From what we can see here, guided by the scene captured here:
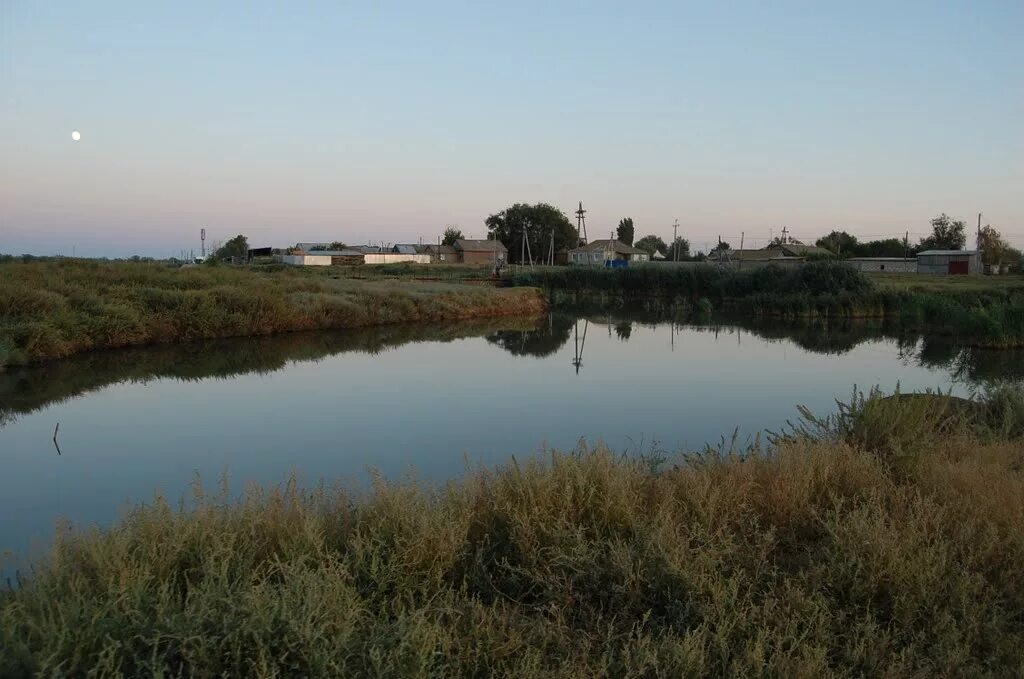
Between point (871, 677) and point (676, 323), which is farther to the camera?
point (676, 323)

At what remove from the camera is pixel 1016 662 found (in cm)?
328

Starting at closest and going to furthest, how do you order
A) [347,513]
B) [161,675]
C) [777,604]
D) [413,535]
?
[161,675] < [777,604] < [413,535] < [347,513]

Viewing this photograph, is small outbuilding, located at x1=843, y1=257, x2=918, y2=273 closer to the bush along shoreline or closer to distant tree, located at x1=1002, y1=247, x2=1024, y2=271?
distant tree, located at x1=1002, y1=247, x2=1024, y2=271

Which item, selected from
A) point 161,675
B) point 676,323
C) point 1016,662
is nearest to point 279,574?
point 161,675

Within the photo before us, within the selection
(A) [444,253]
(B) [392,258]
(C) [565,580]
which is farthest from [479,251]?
(C) [565,580]

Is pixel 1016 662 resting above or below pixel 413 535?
below

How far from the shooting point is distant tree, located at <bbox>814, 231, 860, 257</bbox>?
255 ft

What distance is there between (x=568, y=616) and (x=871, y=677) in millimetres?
1353

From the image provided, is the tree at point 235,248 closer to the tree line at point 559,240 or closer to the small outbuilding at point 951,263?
the tree line at point 559,240

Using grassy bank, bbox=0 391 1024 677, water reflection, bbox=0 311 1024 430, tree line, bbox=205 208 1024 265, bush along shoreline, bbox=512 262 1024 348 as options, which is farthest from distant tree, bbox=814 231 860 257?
grassy bank, bbox=0 391 1024 677

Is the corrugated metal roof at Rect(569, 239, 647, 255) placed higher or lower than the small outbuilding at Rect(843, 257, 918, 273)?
higher

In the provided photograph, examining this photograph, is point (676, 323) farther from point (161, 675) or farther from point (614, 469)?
point (161, 675)

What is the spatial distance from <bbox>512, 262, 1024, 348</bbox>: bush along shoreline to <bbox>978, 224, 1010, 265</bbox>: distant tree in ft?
91.9

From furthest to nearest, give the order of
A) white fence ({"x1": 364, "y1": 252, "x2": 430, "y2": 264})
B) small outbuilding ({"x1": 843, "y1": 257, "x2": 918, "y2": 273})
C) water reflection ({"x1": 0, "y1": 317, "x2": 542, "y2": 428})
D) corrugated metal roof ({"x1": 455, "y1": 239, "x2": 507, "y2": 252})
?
corrugated metal roof ({"x1": 455, "y1": 239, "x2": 507, "y2": 252})
white fence ({"x1": 364, "y1": 252, "x2": 430, "y2": 264})
small outbuilding ({"x1": 843, "y1": 257, "x2": 918, "y2": 273})
water reflection ({"x1": 0, "y1": 317, "x2": 542, "y2": 428})
